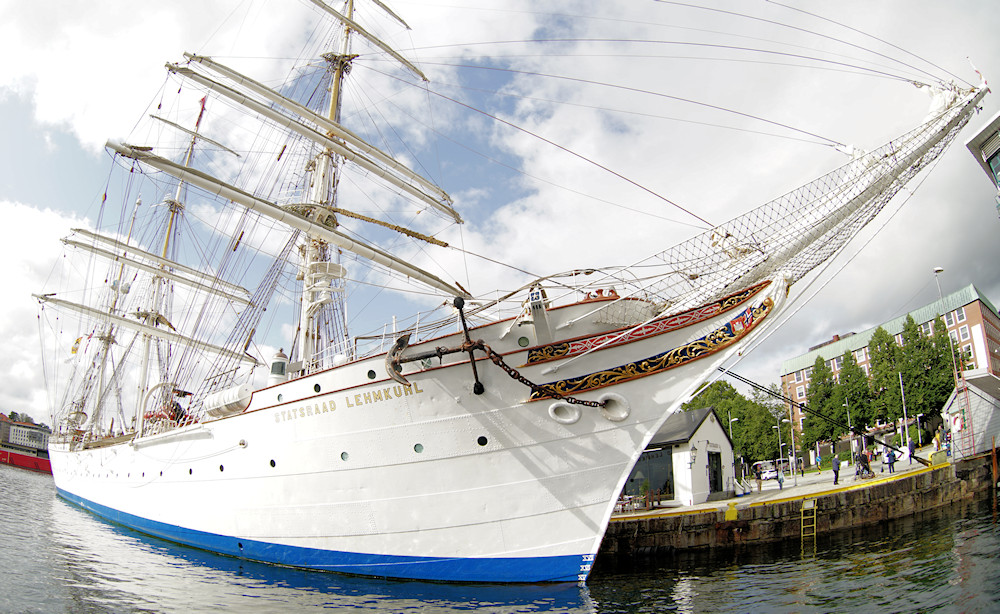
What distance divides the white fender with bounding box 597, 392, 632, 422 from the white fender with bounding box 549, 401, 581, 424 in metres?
0.46

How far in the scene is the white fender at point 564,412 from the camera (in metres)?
9.17

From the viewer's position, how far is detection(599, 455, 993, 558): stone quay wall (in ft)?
48.4

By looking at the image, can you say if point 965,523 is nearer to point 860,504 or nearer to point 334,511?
point 860,504

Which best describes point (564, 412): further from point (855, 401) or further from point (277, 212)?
point (855, 401)

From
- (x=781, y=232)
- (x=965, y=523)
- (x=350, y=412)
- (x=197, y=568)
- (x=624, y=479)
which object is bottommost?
(x=197, y=568)

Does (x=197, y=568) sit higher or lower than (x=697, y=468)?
lower

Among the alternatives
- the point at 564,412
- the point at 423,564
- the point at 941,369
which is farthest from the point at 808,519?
the point at 941,369

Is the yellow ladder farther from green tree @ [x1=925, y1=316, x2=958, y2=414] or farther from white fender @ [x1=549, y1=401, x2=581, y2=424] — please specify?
green tree @ [x1=925, y1=316, x2=958, y2=414]

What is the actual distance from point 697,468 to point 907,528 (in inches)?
281

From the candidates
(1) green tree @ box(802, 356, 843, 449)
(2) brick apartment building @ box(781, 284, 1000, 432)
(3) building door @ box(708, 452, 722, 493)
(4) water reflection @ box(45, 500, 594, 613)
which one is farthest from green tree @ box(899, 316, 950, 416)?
(4) water reflection @ box(45, 500, 594, 613)

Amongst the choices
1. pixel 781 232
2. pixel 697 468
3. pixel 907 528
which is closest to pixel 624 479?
pixel 781 232

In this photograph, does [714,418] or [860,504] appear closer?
[860,504]

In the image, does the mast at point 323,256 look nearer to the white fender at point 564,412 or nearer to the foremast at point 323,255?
the foremast at point 323,255

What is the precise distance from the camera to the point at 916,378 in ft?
107
